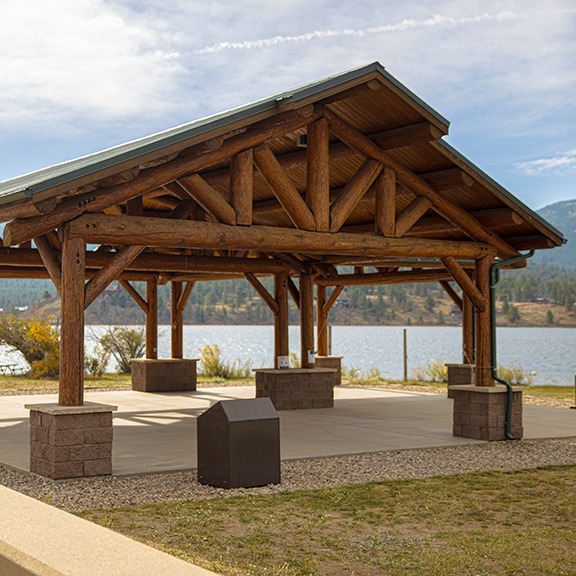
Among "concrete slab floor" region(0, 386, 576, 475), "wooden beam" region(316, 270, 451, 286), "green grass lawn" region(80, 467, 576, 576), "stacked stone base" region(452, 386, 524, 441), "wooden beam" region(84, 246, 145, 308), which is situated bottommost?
"green grass lawn" region(80, 467, 576, 576)

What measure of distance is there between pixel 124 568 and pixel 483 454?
851 centimetres

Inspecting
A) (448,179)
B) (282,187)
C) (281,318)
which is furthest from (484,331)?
(281,318)

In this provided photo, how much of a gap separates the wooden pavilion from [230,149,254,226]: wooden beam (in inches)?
0.4

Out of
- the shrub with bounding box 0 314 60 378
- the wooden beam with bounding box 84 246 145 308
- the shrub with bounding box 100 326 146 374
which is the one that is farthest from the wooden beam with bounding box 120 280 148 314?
the wooden beam with bounding box 84 246 145 308

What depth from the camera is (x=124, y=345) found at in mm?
26625

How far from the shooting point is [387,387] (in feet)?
74.0

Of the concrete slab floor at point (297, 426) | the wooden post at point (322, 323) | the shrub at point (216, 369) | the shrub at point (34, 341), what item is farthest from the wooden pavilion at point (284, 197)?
the shrub at point (216, 369)

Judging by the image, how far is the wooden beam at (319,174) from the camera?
10.4m

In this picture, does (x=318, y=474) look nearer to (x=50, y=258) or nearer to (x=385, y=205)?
(x=50, y=258)

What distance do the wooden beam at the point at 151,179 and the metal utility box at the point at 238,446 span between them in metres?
2.39

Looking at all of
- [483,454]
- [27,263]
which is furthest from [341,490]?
[27,263]

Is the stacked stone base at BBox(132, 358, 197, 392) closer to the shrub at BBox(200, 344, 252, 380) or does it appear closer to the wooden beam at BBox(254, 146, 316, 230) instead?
the shrub at BBox(200, 344, 252, 380)

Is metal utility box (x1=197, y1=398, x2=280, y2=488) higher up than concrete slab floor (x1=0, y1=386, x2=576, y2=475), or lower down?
higher up

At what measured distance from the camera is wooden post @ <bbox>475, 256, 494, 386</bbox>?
12.2 meters
